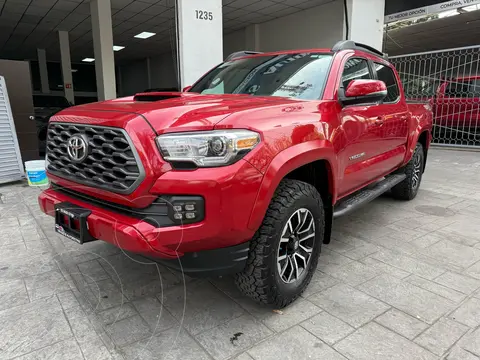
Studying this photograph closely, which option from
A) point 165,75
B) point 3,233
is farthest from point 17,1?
point 165,75

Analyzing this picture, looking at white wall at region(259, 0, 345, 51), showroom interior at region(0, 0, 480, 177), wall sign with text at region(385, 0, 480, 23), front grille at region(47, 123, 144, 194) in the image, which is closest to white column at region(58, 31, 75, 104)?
showroom interior at region(0, 0, 480, 177)

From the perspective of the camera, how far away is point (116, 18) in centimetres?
1236

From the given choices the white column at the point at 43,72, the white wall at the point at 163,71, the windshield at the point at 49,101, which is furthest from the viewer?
the white wall at the point at 163,71

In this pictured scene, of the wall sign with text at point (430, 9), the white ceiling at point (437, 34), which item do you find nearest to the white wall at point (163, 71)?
the white ceiling at point (437, 34)

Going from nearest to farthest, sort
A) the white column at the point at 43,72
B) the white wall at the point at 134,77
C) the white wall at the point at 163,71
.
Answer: the white column at the point at 43,72, the white wall at the point at 163,71, the white wall at the point at 134,77

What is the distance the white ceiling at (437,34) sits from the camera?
14.1 m

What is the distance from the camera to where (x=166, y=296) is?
2564 mm

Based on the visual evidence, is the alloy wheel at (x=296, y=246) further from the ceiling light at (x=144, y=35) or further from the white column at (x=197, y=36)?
the ceiling light at (x=144, y=35)

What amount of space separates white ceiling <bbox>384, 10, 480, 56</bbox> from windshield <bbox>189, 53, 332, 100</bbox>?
13.3m

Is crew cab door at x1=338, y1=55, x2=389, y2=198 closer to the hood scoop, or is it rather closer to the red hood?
the red hood

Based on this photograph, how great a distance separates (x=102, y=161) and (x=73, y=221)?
422 mm

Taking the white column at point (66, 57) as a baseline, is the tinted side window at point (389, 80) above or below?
below

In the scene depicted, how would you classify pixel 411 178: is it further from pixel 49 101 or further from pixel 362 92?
pixel 49 101

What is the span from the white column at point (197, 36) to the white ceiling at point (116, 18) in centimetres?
298
